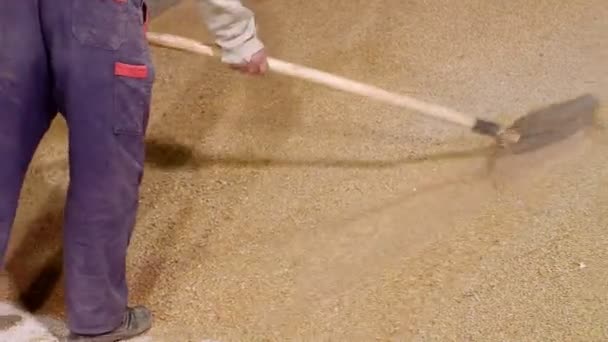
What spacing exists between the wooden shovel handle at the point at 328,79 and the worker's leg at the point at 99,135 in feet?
1.01

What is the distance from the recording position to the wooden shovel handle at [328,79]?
1.56 metres

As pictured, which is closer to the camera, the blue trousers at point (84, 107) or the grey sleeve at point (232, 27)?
the blue trousers at point (84, 107)

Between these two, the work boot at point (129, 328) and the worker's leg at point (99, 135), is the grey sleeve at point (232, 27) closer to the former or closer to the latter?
the worker's leg at point (99, 135)

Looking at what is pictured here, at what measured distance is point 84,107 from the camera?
1.22 metres

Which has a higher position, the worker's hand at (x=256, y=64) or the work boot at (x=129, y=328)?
the worker's hand at (x=256, y=64)

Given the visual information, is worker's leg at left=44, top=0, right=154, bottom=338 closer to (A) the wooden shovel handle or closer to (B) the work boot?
(B) the work boot

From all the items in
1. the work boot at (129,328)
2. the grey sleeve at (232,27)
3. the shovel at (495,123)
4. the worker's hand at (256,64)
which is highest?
the grey sleeve at (232,27)

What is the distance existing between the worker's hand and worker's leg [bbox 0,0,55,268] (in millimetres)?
345

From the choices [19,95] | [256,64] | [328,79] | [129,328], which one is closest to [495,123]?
[328,79]

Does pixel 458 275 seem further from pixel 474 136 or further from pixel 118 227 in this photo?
pixel 118 227

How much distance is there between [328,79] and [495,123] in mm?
414

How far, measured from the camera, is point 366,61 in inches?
86.4

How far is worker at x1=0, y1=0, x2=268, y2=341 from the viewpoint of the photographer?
1.18m

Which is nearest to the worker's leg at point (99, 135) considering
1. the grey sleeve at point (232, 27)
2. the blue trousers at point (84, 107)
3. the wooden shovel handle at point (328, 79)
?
the blue trousers at point (84, 107)
